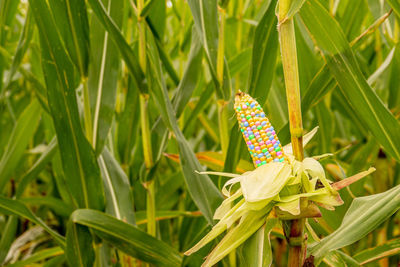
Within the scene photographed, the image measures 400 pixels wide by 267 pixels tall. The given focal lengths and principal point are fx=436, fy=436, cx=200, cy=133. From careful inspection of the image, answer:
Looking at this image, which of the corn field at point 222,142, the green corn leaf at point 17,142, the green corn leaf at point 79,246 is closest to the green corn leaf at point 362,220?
the corn field at point 222,142

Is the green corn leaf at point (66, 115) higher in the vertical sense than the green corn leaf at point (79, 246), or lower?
higher

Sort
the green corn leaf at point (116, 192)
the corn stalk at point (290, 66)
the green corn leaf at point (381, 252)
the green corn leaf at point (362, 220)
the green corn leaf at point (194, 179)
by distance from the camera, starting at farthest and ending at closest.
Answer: the green corn leaf at point (116, 192)
the green corn leaf at point (194, 179)
the green corn leaf at point (381, 252)
the green corn leaf at point (362, 220)
the corn stalk at point (290, 66)

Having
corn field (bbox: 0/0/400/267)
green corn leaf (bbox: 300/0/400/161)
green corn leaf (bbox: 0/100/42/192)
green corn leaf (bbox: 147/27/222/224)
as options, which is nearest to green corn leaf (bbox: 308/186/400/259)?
corn field (bbox: 0/0/400/267)

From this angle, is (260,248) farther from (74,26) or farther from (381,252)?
(74,26)

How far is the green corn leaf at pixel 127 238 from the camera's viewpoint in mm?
764

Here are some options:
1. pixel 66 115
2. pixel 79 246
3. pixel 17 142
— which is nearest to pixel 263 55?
pixel 66 115

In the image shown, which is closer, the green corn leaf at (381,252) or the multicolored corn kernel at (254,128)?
the multicolored corn kernel at (254,128)

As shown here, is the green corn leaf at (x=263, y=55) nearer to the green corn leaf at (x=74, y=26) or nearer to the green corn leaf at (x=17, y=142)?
the green corn leaf at (x=74, y=26)

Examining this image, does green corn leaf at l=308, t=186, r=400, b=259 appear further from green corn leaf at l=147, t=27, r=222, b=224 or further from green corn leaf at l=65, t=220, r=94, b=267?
green corn leaf at l=65, t=220, r=94, b=267

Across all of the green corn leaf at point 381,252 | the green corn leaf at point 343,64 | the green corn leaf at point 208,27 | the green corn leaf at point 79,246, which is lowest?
the green corn leaf at point 381,252

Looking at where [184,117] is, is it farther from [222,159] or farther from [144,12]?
[144,12]

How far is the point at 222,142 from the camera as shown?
851 millimetres

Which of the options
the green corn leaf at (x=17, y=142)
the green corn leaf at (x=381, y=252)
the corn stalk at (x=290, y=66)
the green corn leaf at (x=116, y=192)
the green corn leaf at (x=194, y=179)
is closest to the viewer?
the corn stalk at (x=290, y=66)

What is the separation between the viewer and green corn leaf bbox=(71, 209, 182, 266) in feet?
2.51
